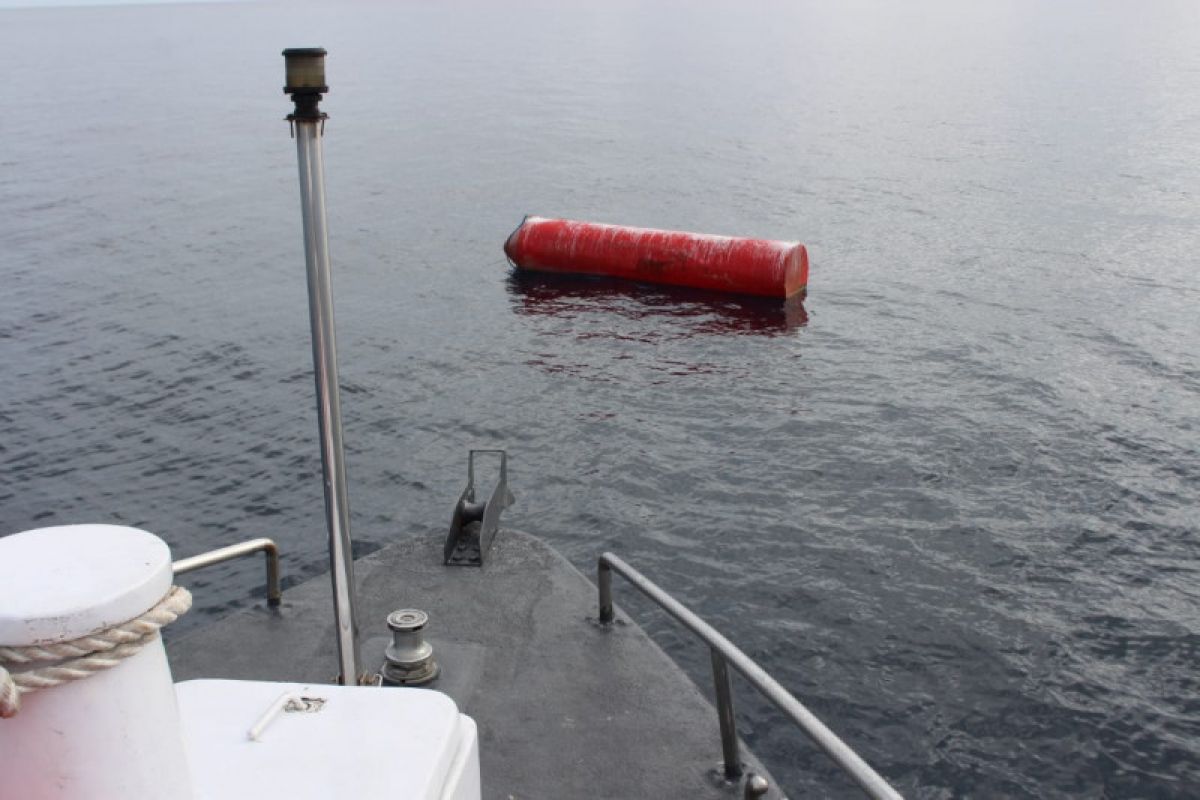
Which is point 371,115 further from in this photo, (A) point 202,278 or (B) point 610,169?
(A) point 202,278

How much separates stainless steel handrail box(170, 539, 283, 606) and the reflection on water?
16.1 m

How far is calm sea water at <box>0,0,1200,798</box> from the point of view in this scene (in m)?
12.5

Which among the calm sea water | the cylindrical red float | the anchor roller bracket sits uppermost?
the anchor roller bracket

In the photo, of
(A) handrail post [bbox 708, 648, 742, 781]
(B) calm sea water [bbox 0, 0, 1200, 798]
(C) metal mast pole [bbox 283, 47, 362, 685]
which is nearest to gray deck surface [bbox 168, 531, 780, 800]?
(A) handrail post [bbox 708, 648, 742, 781]

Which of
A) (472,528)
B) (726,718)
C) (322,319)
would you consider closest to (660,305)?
(472,528)

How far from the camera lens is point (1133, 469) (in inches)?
672

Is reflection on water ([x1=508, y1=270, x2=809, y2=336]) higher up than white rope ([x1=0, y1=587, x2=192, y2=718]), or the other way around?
white rope ([x1=0, y1=587, x2=192, y2=718])

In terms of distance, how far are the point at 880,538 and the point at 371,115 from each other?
55.4 meters

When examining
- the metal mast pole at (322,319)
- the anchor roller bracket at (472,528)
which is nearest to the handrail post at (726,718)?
the metal mast pole at (322,319)

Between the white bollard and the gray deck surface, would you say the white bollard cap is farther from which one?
the gray deck surface

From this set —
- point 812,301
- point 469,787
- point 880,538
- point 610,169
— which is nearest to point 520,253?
point 812,301

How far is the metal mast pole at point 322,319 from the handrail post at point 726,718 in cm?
195

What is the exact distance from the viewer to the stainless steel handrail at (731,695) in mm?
4418

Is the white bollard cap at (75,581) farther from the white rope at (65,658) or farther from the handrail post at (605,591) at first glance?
the handrail post at (605,591)
